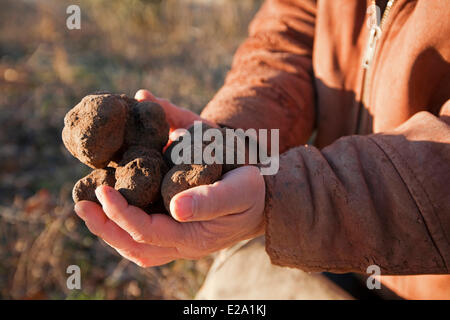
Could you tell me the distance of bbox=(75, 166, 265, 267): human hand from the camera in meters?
1.07

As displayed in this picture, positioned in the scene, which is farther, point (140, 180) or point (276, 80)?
point (276, 80)

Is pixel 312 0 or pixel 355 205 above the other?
pixel 312 0

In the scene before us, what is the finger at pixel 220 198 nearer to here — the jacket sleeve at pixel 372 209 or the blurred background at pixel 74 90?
the jacket sleeve at pixel 372 209

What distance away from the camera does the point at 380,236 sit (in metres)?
1.16

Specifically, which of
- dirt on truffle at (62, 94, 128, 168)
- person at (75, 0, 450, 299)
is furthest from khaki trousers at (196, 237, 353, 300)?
dirt on truffle at (62, 94, 128, 168)

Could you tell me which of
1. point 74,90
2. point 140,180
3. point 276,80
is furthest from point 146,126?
point 74,90

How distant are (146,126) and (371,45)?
98 centimetres

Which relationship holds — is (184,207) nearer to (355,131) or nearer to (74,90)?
(355,131)

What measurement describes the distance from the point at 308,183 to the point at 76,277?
5.77ft

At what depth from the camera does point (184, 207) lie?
3.41 feet

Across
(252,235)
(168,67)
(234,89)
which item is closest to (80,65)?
(168,67)

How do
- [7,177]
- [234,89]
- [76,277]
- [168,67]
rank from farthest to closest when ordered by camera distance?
[168,67]
[7,177]
[76,277]
[234,89]

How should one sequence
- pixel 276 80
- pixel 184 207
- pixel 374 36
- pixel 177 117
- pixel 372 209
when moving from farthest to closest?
1. pixel 276 80
2. pixel 177 117
3. pixel 374 36
4. pixel 372 209
5. pixel 184 207
